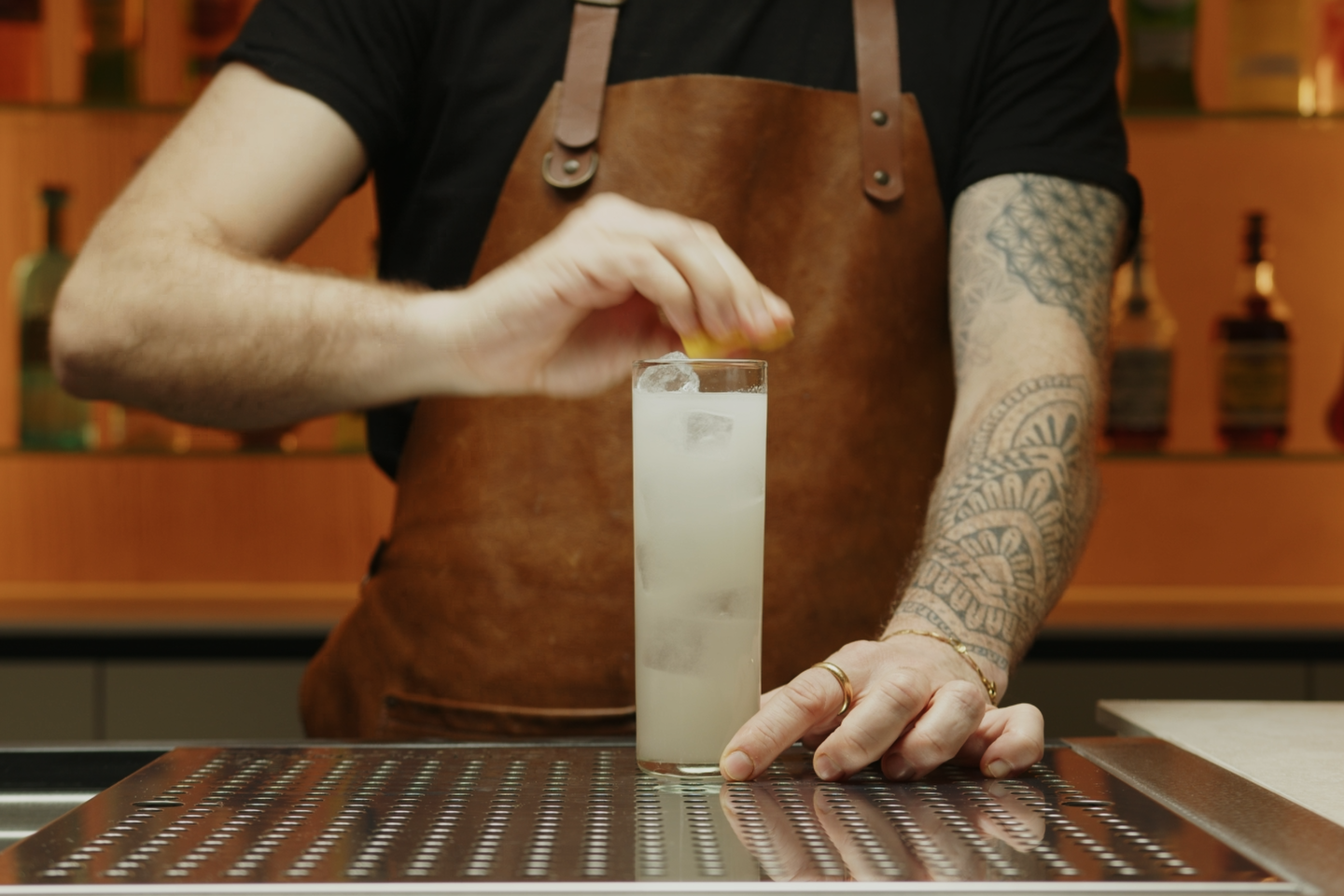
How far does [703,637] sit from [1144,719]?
40 cm

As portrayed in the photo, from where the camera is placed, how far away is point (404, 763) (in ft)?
2.62

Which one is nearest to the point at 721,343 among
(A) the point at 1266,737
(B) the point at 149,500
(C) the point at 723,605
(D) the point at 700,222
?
(C) the point at 723,605

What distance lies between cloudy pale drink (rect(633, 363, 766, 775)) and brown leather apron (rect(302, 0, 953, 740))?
0.42 meters

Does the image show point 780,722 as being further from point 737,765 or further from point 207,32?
point 207,32

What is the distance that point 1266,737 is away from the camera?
2.97ft

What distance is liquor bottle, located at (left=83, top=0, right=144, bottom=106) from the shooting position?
220 centimetres

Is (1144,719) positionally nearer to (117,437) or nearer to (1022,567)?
(1022,567)

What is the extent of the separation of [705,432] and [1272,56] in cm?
184

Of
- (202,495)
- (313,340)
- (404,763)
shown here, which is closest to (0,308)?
(202,495)

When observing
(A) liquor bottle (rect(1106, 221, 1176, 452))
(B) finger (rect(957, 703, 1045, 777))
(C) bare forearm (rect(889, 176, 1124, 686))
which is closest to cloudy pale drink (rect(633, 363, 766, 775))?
(B) finger (rect(957, 703, 1045, 777))

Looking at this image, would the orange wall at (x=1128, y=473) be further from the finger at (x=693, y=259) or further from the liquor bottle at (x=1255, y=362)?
the finger at (x=693, y=259)

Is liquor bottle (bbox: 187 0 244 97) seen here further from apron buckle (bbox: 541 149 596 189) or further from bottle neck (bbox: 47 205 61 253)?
apron buckle (bbox: 541 149 596 189)

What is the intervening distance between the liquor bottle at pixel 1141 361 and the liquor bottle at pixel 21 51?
71.0 inches

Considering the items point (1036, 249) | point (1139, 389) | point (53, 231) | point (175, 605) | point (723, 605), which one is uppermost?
point (53, 231)
